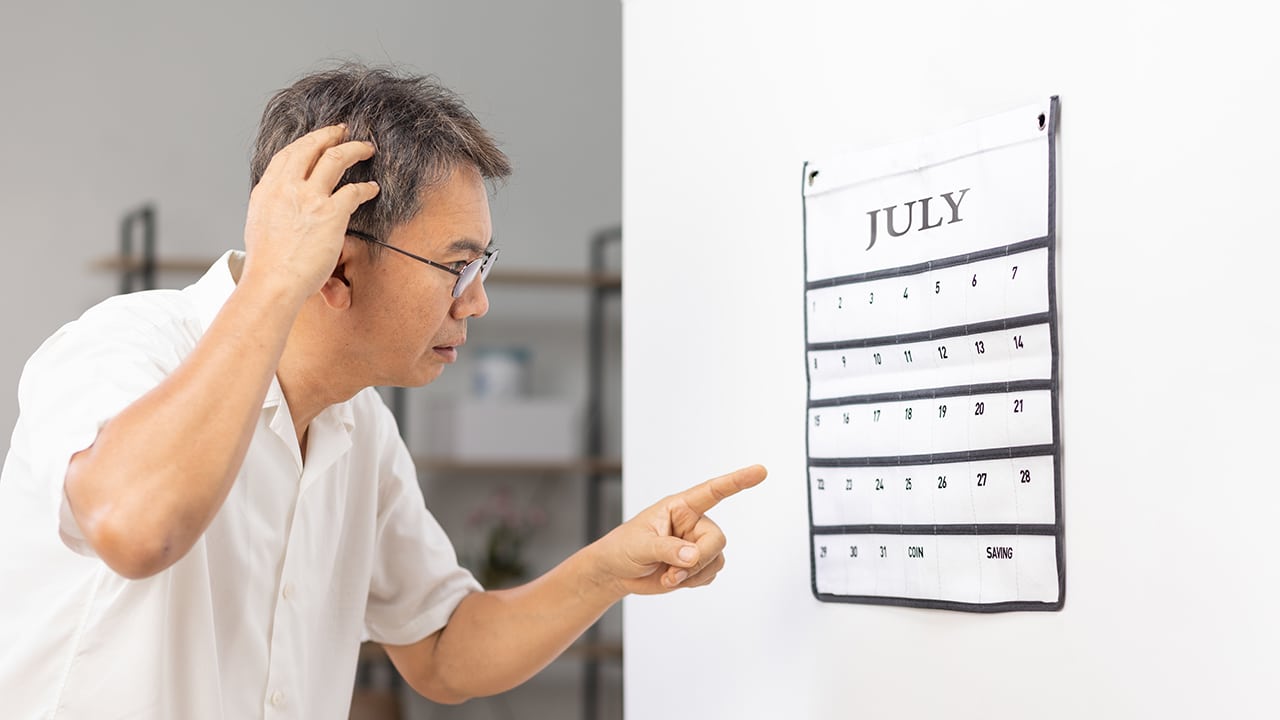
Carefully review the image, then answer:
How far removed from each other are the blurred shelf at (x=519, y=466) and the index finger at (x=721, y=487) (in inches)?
93.7

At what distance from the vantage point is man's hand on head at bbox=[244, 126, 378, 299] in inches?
35.7

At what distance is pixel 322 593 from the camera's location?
1.29 meters

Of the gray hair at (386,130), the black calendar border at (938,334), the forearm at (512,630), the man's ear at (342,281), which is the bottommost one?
the forearm at (512,630)

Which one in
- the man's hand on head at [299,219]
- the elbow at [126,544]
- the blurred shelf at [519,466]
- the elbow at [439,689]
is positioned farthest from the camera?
the blurred shelf at [519,466]

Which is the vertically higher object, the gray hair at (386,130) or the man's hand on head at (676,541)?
the gray hair at (386,130)

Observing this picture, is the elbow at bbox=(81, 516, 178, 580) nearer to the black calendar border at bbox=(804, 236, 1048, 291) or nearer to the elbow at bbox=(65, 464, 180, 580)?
the elbow at bbox=(65, 464, 180, 580)

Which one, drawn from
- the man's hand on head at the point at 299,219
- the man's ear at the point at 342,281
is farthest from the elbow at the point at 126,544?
the man's ear at the point at 342,281

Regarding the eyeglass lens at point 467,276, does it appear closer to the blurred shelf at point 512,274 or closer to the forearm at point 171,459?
the forearm at point 171,459

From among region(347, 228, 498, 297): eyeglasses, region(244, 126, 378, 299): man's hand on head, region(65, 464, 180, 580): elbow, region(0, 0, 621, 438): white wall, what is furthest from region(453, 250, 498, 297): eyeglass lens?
region(0, 0, 621, 438): white wall

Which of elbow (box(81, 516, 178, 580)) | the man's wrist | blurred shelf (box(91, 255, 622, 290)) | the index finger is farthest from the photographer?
blurred shelf (box(91, 255, 622, 290))

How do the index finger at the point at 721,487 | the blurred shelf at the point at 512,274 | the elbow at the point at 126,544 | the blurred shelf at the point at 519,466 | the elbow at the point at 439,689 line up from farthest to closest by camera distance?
the blurred shelf at the point at 519,466 < the blurred shelf at the point at 512,274 < the elbow at the point at 439,689 < the index finger at the point at 721,487 < the elbow at the point at 126,544

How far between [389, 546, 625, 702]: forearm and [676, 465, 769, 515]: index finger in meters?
0.18

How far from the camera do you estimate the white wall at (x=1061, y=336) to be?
0.85 metres

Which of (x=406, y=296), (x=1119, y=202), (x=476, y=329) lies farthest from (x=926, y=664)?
(x=476, y=329)
